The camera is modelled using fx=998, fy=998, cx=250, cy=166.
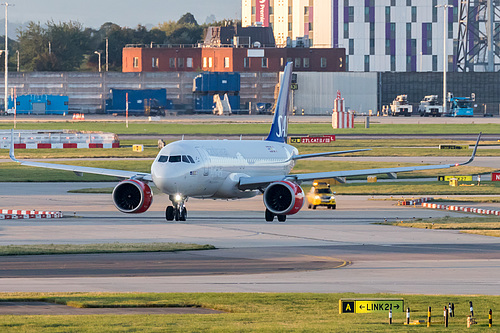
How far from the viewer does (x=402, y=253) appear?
3512 centimetres

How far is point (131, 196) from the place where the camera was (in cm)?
4628

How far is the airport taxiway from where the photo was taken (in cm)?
2834

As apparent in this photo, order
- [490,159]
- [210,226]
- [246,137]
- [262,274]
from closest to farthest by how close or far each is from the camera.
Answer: [262,274]
[210,226]
[490,159]
[246,137]

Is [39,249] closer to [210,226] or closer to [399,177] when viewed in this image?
[210,226]

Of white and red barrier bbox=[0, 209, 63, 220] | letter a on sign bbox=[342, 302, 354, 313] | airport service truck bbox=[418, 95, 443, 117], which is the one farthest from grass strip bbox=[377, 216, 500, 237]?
airport service truck bbox=[418, 95, 443, 117]

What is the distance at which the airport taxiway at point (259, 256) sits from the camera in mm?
28344

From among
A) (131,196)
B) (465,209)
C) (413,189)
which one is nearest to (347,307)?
(131,196)

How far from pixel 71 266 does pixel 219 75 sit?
167 metres

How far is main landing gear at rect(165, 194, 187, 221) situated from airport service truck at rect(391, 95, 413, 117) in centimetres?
15525

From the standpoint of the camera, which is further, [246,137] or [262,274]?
[246,137]

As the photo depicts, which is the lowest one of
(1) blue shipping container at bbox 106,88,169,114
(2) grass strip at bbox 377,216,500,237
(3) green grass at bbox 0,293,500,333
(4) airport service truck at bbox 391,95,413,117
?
(3) green grass at bbox 0,293,500,333

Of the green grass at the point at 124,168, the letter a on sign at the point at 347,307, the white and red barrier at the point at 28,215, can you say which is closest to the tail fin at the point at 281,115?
the green grass at the point at 124,168

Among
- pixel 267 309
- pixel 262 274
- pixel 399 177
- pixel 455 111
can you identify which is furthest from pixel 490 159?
pixel 455 111

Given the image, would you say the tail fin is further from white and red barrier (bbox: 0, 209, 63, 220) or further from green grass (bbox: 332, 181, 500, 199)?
white and red barrier (bbox: 0, 209, 63, 220)
